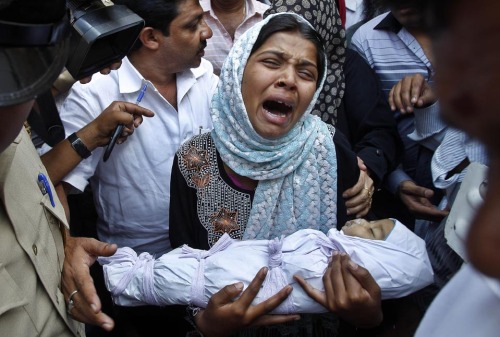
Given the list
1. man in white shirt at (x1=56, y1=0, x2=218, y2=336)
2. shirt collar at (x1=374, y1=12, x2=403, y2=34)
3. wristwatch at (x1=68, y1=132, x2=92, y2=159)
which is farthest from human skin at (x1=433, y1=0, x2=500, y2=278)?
shirt collar at (x1=374, y1=12, x2=403, y2=34)

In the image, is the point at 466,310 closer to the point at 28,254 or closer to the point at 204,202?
the point at 28,254

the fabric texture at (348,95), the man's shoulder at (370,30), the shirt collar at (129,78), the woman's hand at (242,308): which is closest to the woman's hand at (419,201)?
the fabric texture at (348,95)

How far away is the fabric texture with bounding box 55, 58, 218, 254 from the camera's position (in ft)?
7.85

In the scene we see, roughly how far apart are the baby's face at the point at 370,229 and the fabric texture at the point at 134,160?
2.63 feet

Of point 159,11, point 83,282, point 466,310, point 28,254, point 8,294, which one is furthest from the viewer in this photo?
point 159,11

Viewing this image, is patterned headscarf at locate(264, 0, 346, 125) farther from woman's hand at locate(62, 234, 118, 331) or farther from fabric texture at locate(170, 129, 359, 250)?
woman's hand at locate(62, 234, 118, 331)

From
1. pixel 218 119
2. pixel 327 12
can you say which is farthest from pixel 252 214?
pixel 327 12

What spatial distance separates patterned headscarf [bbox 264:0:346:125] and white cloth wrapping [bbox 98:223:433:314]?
1.11m

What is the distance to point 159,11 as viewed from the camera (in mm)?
2553

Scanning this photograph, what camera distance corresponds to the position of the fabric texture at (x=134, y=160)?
2393 mm

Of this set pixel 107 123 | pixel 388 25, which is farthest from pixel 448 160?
pixel 107 123

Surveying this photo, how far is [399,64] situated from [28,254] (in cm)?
212

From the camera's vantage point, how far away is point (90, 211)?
3016mm

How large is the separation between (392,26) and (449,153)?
1.10 meters
